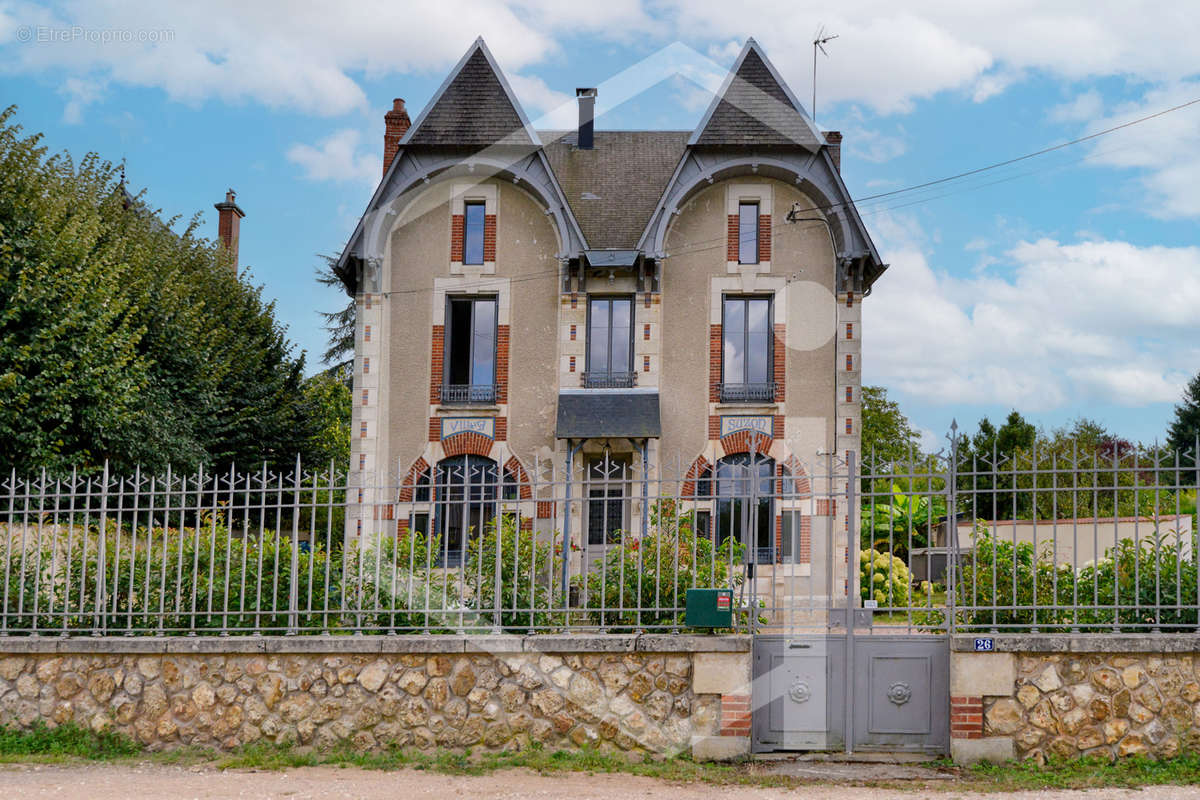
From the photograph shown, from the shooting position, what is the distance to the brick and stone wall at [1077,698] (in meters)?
7.92

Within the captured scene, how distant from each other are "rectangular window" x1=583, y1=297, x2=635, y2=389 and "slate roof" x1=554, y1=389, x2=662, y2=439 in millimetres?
291

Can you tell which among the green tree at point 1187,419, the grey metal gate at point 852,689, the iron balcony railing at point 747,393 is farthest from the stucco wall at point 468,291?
the green tree at point 1187,419

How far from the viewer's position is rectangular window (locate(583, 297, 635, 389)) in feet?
63.6

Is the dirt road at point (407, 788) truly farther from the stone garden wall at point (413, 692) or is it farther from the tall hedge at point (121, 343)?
the tall hedge at point (121, 343)

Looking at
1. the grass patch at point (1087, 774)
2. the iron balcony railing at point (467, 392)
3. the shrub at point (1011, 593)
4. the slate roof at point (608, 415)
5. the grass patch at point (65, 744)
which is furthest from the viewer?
the iron balcony railing at point (467, 392)

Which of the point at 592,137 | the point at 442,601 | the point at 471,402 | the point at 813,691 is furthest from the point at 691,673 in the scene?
the point at 592,137

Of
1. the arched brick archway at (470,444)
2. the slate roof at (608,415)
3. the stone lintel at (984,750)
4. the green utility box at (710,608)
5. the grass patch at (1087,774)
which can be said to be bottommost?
the grass patch at (1087,774)

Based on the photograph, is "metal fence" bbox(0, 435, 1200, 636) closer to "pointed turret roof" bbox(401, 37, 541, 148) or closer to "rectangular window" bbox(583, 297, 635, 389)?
"rectangular window" bbox(583, 297, 635, 389)

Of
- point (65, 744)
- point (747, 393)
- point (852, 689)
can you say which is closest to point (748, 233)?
point (747, 393)

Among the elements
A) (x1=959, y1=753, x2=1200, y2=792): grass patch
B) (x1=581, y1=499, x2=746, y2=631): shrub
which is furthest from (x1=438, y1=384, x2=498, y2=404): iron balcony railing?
(x1=959, y1=753, x2=1200, y2=792): grass patch

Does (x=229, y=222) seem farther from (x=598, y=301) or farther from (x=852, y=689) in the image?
(x=852, y=689)

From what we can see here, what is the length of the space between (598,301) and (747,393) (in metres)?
3.08

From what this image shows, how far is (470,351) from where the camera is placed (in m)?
19.7

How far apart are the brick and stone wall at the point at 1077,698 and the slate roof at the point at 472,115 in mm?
13328
